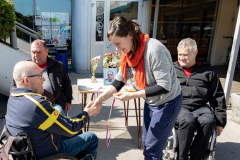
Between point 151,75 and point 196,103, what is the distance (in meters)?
1.16

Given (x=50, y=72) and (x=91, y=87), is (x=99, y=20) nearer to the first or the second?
(x=91, y=87)

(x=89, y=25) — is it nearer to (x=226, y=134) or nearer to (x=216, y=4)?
(x=226, y=134)

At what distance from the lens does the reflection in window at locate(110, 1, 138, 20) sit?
22.5 feet

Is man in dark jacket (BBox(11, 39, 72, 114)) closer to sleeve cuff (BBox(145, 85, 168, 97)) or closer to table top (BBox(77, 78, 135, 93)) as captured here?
table top (BBox(77, 78, 135, 93))

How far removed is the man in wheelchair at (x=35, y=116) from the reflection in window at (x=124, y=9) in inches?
225

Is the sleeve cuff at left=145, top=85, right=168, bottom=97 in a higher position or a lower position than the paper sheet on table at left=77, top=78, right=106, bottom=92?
higher

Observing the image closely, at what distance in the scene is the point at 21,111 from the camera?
149 cm

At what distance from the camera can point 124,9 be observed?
695 centimetres

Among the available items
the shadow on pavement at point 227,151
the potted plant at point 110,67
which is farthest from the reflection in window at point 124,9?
the shadow on pavement at point 227,151

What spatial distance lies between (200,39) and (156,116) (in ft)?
29.7

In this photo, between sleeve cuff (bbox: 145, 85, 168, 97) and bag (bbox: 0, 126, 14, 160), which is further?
sleeve cuff (bbox: 145, 85, 168, 97)

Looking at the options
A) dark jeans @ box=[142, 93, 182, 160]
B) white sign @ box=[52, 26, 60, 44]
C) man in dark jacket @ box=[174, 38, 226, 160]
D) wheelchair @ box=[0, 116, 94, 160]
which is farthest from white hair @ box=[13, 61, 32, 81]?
white sign @ box=[52, 26, 60, 44]

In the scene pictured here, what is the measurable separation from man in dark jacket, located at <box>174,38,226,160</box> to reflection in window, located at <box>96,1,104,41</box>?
4.72 m

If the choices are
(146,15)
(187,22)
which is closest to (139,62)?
(146,15)
